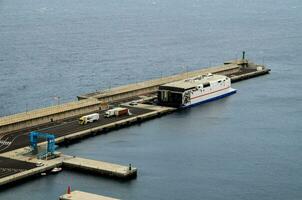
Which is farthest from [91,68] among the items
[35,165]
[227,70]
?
[35,165]

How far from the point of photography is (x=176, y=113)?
78938 mm

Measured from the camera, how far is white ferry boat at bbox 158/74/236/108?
80.6 metres

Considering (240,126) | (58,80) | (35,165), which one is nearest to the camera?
(35,165)

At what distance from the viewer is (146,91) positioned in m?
87.2

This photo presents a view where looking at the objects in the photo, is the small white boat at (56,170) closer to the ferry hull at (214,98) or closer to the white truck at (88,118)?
the white truck at (88,118)

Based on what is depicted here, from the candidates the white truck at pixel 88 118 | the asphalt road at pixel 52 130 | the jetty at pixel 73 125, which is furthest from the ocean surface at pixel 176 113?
the white truck at pixel 88 118

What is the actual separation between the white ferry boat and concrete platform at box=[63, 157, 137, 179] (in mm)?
24700

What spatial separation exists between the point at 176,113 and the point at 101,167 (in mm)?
24771

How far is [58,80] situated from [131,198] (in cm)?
4978

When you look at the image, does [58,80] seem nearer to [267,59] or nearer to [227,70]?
[227,70]

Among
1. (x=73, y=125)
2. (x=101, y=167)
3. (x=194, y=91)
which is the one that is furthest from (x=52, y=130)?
(x=194, y=91)

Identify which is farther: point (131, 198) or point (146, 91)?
point (146, 91)

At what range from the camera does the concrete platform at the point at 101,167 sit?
54.2 meters

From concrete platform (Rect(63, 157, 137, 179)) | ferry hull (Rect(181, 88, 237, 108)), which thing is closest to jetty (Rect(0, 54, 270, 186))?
concrete platform (Rect(63, 157, 137, 179))
